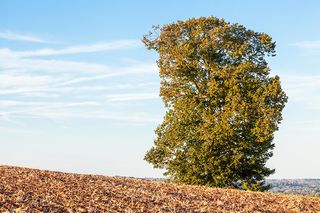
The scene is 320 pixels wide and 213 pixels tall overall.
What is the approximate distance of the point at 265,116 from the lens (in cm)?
3581

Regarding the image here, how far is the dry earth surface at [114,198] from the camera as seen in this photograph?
1555 cm

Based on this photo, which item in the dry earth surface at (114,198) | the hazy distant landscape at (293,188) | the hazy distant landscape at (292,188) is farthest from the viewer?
the hazy distant landscape at (293,188)

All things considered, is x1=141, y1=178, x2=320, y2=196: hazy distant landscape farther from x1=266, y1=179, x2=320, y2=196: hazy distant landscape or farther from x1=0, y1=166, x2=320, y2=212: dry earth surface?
x1=0, y1=166, x2=320, y2=212: dry earth surface

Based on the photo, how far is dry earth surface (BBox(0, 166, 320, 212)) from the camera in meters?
15.6

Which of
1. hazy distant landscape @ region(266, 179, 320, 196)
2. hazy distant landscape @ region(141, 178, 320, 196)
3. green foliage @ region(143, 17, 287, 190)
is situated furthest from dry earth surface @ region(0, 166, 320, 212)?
green foliage @ region(143, 17, 287, 190)

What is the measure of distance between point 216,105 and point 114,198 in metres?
20.7

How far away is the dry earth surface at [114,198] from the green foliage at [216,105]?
13.0m

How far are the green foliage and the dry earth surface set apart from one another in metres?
13.0

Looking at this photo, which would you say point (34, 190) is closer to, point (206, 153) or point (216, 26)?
point (206, 153)

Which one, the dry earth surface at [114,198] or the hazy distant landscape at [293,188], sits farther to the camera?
the hazy distant landscape at [293,188]

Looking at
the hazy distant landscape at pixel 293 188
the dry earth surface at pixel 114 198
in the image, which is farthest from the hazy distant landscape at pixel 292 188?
the dry earth surface at pixel 114 198

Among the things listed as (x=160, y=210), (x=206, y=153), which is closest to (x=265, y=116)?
(x=206, y=153)

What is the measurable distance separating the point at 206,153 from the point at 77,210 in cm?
2172

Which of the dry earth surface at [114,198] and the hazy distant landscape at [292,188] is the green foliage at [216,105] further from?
the dry earth surface at [114,198]
